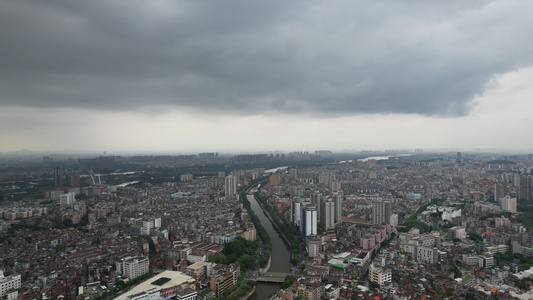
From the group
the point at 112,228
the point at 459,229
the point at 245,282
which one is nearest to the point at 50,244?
the point at 112,228

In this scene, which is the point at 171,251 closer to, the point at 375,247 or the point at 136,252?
the point at 136,252

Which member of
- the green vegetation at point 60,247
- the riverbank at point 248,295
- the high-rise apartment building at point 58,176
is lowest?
the riverbank at point 248,295

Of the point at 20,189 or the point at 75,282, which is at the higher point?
the point at 20,189

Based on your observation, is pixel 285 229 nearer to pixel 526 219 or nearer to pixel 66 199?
pixel 526 219

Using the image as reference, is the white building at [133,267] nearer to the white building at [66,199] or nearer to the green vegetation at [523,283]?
the green vegetation at [523,283]

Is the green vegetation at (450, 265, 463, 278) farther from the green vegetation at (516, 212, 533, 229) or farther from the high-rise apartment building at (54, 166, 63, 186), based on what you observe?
the high-rise apartment building at (54, 166, 63, 186)

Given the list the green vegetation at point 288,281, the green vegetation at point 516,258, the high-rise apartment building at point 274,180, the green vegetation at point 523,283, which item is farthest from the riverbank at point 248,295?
the high-rise apartment building at point 274,180

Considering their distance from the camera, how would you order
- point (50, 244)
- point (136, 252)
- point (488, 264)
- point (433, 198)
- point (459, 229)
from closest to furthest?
point (488, 264), point (136, 252), point (50, 244), point (459, 229), point (433, 198)
